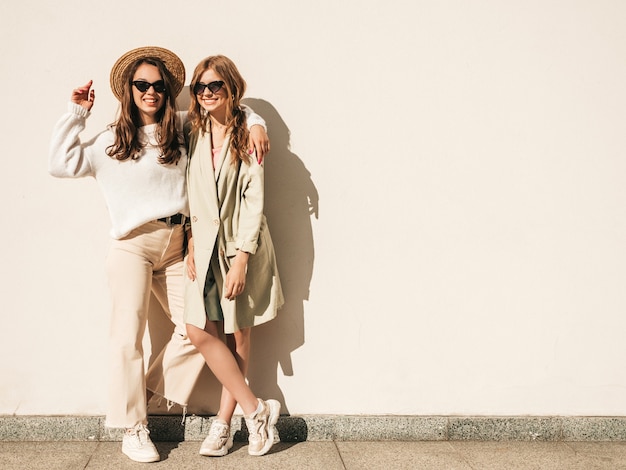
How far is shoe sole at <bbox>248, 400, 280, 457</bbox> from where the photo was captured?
12.1ft

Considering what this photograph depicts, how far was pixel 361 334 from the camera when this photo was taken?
4.03m

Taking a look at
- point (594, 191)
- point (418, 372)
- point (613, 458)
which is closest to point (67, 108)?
point (418, 372)

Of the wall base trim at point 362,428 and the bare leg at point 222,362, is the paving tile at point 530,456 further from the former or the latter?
the bare leg at point 222,362

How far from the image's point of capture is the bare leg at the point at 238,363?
12.2 feet

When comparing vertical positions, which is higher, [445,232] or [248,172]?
[248,172]

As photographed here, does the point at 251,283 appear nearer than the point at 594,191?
Yes

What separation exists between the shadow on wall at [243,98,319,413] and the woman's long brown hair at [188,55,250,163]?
35 centimetres

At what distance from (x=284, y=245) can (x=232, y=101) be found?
950 mm

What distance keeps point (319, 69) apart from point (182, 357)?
1895mm

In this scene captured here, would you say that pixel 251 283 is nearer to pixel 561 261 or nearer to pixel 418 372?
pixel 418 372

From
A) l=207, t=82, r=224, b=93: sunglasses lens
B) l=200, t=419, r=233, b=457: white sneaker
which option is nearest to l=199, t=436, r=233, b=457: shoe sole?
l=200, t=419, r=233, b=457: white sneaker

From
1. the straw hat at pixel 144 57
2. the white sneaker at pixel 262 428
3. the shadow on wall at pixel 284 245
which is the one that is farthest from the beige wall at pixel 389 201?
the white sneaker at pixel 262 428

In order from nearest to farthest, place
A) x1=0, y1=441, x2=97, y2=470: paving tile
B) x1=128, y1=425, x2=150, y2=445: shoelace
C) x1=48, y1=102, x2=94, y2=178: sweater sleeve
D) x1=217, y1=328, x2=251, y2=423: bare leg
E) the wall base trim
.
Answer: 1. x1=48, y1=102, x2=94, y2=178: sweater sleeve
2. x1=0, y1=441, x2=97, y2=470: paving tile
3. x1=128, y1=425, x2=150, y2=445: shoelace
4. x1=217, y1=328, x2=251, y2=423: bare leg
5. the wall base trim

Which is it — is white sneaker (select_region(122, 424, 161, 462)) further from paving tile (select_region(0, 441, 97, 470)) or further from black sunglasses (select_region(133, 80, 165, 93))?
black sunglasses (select_region(133, 80, 165, 93))
